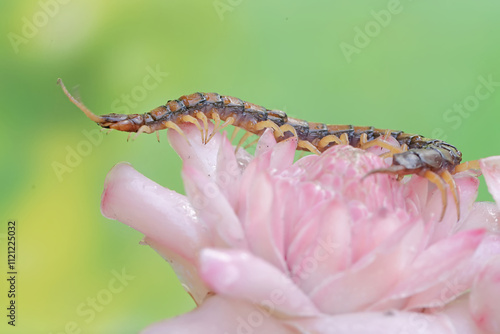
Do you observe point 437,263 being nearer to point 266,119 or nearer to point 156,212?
point 156,212

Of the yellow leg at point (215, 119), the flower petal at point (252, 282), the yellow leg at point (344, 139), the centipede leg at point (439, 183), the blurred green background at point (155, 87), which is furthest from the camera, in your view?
the blurred green background at point (155, 87)

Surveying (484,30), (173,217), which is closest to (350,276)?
(173,217)

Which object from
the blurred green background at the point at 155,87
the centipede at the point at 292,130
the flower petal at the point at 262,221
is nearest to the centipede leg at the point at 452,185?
the centipede at the point at 292,130

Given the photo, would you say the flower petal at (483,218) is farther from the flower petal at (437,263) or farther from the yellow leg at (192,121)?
the yellow leg at (192,121)

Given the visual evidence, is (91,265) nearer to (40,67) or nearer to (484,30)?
(40,67)

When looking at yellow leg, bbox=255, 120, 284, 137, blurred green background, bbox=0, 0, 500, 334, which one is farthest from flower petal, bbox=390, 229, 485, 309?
blurred green background, bbox=0, 0, 500, 334

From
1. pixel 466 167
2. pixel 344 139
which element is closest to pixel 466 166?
pixel 466 167
